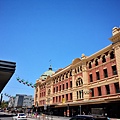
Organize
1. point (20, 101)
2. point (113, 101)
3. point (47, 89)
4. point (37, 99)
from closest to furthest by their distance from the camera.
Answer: point (113, 101)
point (47, 89)
point (37, 99)
point (20, 101)

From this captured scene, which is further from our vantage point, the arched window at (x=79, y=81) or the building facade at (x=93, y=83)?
the arched window at (x=79, y=81)

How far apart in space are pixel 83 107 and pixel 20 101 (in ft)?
238

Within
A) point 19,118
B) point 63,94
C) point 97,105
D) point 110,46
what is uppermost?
point 110,46

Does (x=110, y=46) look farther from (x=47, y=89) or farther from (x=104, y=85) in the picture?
(x=47, y=89)

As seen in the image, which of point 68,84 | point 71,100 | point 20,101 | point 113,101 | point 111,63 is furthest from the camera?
point 20,101

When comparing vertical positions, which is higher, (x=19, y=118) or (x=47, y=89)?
(x=47, y=89)

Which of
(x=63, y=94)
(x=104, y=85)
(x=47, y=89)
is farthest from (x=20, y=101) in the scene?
(x=104, y=85)

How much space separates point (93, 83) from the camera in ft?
106

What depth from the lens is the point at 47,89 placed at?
176ft

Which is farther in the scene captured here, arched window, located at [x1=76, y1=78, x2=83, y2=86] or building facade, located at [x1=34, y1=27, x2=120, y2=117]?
arched window, located at [x1=76, y1=78, x2=83, y2=86]

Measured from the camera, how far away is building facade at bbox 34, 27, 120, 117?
27031mm

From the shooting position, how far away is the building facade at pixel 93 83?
88.7 ft

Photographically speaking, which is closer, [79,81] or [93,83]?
[93,83]

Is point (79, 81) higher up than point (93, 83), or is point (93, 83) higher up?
point (79, 81)
